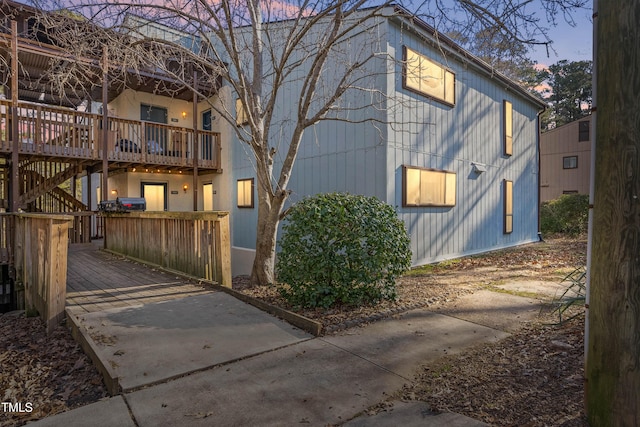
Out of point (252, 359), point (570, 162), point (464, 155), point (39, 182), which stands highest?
point (570, 162)

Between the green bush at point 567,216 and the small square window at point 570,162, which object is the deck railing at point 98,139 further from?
the small square window at point 570,162

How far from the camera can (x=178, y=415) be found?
7.71 feet

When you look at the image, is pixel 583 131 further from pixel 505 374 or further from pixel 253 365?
pixel 253 365

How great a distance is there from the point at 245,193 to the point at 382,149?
4.81 metres

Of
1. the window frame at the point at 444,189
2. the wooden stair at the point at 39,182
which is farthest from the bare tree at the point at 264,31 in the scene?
the wooden stair at the point at 39,182

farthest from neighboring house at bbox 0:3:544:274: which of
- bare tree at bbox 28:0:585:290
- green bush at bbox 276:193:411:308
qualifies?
green bush at bbox 276:193:411:308

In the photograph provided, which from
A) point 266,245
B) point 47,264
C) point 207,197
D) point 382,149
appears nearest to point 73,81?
point 207,197

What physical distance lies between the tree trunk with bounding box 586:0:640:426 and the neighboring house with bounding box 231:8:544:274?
184 inches

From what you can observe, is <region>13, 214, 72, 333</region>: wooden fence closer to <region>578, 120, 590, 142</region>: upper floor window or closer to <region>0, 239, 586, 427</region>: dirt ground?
<region>0, 239, 586, 427</region>: dirt ground

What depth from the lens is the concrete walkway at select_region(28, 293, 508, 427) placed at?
2346mm

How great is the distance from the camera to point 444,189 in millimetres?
9359

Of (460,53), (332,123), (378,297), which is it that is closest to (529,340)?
(378,297)

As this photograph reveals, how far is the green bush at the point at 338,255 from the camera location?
178 inches

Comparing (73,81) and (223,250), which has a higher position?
(73,81)
